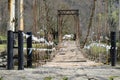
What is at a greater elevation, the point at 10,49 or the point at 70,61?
the point at 10,49

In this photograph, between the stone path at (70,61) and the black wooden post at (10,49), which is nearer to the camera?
the black wooden post at (10,49)

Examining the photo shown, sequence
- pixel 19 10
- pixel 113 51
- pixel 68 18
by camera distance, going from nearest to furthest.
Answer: pixel 113 51 < pixel 19 10 < pixel 68 18

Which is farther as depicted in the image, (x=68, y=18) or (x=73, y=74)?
(x=68, y=18)

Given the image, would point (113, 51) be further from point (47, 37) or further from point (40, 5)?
point (47, 37)

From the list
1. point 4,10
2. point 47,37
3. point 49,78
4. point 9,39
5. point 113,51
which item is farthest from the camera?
point 4,10

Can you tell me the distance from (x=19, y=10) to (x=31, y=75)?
34.8 ft

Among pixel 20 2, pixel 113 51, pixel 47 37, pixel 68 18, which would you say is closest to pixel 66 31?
pixel 68 18

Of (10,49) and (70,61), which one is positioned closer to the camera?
(10,49)

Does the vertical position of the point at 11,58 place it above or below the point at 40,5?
below

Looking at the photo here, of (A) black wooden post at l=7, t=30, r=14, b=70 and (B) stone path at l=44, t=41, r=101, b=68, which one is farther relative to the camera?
(B) stone path at l=44, t=41, r=101, b=68

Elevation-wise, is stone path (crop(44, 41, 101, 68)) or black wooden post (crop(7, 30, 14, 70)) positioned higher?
black wooden post (crop(7, 30, 14, 70))

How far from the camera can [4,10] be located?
54.6m

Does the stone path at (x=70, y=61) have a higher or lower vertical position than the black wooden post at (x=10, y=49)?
lower

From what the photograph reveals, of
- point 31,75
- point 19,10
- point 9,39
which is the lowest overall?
point 31,75
